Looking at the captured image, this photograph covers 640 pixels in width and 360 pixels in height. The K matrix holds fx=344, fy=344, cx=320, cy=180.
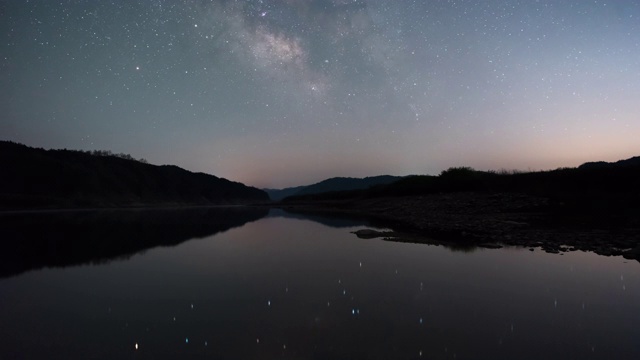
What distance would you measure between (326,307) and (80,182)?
11395 cm

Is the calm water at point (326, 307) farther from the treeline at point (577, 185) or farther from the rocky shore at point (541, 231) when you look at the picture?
the treeline at point (577, 185)

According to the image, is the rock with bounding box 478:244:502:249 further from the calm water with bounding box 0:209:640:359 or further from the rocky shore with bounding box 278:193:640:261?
the calm water with bounding box 0:209:640:359

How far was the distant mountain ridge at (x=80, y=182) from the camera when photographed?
83.2 meters

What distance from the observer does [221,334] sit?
664 centimetres

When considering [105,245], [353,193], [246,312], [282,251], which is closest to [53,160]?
[353,193]

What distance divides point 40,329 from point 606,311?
475 inches

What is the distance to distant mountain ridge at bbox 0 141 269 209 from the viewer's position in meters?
83.2

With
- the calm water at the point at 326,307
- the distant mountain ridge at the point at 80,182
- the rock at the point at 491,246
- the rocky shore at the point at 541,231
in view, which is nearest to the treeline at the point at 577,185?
the rocky shore at the point at 541,231

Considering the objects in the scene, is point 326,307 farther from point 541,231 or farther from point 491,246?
point 541,231

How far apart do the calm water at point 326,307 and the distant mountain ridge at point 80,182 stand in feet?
248

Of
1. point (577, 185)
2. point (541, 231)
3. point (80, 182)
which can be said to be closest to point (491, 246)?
point (541, 231)

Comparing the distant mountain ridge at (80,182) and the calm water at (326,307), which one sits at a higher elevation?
the distant mountain ridge at (80,182)

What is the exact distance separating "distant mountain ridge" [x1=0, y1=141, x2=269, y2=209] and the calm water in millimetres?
75445

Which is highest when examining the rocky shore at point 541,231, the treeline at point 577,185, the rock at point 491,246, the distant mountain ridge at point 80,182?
the distant mountain ridge at point 80,182
